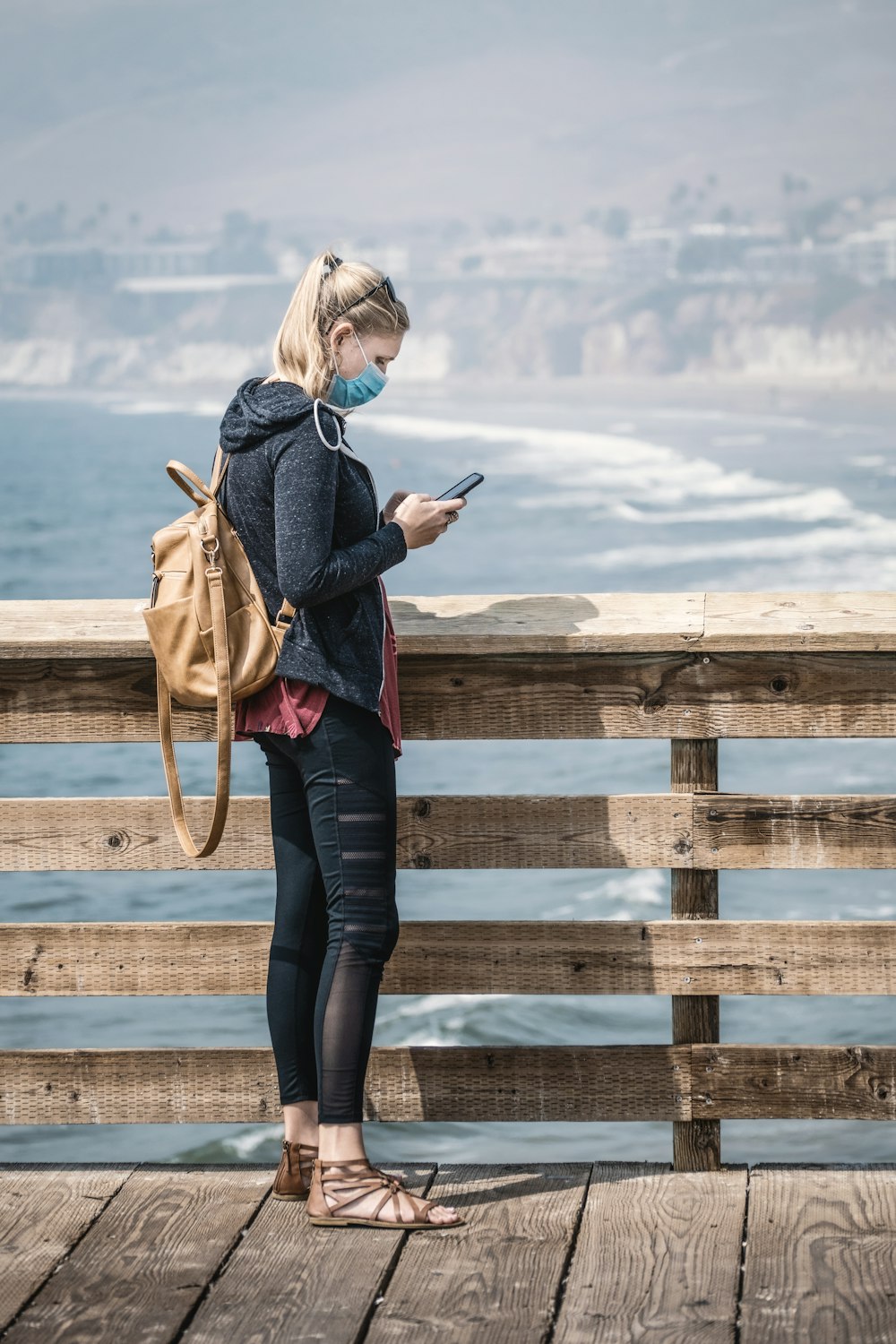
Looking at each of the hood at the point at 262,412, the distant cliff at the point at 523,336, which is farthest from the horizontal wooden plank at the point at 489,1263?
the distant cliff at the point at 523,336

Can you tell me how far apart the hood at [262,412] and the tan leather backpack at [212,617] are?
53 millimetres

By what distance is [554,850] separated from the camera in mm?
2988

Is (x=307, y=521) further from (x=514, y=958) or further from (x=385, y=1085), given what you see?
(x=385, y=1085)

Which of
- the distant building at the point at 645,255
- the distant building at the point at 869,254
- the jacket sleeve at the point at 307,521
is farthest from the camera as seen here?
the distant building at the point at 645,255

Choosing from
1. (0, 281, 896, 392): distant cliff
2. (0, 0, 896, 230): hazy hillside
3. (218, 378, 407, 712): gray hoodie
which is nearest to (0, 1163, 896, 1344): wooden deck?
(218, 378, 407, 712): gray hoodie

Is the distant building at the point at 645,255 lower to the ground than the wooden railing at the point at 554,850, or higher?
higher

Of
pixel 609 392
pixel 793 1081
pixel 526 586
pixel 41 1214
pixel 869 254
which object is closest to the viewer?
pixel 41 1214

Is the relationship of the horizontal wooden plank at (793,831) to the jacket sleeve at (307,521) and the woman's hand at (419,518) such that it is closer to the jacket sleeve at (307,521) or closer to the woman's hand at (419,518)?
the woman's hand at (419,518)

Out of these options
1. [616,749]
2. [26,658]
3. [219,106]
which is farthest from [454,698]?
[219,106]

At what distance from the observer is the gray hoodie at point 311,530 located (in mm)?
2547

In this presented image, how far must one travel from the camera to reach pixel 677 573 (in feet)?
130

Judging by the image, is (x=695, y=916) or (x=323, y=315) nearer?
(x=323, y=315)

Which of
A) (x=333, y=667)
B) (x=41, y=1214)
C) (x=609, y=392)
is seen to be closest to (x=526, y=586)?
(x=41, y=1214)

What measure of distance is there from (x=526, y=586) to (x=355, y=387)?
37559 mm
